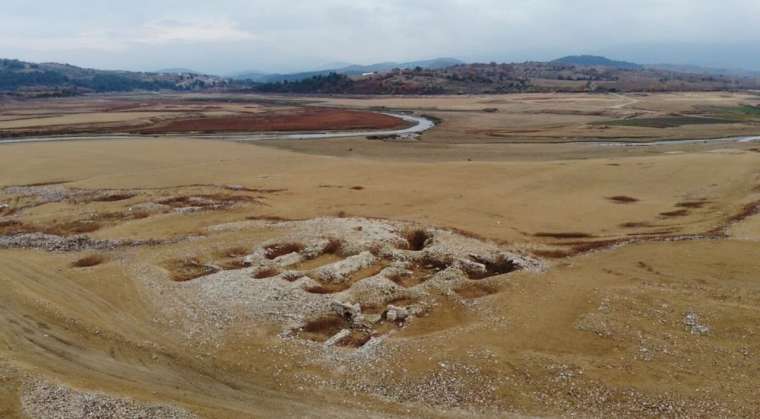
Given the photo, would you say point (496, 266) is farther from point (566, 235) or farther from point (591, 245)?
point (566, 235)

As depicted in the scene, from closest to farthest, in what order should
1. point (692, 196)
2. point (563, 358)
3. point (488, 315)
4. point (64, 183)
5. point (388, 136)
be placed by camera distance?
1. point (563, 358)
2. point (488, 315)
3. point (692, 196)
4. point (64, 183)
5. point (388, 136)

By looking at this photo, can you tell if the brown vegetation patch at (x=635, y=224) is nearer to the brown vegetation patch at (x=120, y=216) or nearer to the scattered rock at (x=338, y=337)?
the scattered rock at (x=338, y=337)

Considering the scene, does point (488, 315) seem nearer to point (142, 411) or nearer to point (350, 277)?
point (350, 277)

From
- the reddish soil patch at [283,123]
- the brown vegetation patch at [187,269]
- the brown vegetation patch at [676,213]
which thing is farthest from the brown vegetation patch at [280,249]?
the reddish soil patch at [283,123]

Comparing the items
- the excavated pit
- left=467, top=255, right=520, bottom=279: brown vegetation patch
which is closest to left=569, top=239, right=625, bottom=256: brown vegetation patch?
the excavated pit

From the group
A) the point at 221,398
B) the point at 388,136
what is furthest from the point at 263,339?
the point at 388,136

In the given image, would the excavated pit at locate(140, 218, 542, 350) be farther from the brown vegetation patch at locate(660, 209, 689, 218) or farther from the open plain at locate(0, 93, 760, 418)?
the brown vegetation patch at locate(660, 209, 689, 218)

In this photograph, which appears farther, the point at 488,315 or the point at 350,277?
the point at 350,277

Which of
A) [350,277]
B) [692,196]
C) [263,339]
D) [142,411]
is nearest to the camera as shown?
[142,411]
